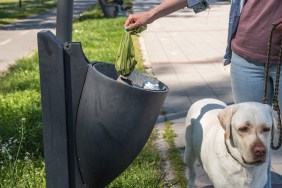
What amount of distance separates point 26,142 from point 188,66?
5.96 m

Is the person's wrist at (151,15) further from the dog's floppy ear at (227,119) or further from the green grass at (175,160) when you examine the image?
the green grass at (175,160)

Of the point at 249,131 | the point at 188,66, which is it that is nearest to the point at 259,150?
the point at 249,131

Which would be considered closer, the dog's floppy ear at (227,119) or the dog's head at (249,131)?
the dog's head at (249,131)

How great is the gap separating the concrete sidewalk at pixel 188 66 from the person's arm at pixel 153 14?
0.66m

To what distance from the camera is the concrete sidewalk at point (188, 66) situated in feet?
21.1

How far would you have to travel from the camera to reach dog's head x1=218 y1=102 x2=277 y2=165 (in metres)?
3.12

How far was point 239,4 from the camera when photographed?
3.39m

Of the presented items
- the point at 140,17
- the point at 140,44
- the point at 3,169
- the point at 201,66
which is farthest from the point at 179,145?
the point at 140,44

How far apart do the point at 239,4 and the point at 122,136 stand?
4.04 ft

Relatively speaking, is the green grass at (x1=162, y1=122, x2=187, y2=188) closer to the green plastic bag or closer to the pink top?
the pink top

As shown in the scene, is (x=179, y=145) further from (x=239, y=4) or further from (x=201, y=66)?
(x=201, y=66)

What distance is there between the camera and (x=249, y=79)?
3504mm

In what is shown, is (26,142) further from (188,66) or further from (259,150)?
(188,66)

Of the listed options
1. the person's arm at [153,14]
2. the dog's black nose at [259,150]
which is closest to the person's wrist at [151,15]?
the person's arm at [153,14]
